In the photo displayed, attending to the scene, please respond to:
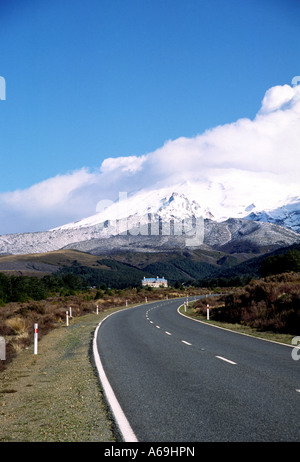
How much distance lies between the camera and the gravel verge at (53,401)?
586cm

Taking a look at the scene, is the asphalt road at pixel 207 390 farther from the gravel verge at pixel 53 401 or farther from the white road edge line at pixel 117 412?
the gravel verge at pixel 53 401

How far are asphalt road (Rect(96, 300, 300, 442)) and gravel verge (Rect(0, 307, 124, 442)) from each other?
0.47m

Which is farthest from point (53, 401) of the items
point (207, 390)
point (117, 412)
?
point (207, 390)

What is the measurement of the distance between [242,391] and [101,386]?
9.52 feet

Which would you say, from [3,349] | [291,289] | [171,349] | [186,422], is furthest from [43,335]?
[186,422]

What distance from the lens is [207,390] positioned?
308 inches

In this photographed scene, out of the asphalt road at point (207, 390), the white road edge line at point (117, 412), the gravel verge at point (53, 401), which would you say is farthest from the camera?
the gravel verge at point (53, 401)

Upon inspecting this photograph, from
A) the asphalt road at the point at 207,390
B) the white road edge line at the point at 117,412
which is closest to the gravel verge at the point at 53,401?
the white road edge line at the point at 117,412

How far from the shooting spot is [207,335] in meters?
18.2

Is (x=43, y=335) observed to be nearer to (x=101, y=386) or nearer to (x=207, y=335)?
(x=207, y=335)

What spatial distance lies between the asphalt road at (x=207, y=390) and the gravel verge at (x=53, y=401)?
474 mm

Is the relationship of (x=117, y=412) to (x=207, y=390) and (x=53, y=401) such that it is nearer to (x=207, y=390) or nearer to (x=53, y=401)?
(x=53, y=401)

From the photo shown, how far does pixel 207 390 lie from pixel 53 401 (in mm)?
2838

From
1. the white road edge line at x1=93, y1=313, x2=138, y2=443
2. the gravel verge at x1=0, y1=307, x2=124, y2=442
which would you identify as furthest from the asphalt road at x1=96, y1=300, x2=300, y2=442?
the gravel verge at x1=0, y1=307, x2=124, y2=442
